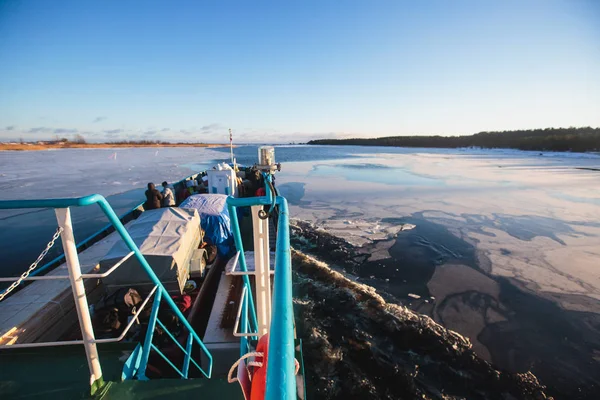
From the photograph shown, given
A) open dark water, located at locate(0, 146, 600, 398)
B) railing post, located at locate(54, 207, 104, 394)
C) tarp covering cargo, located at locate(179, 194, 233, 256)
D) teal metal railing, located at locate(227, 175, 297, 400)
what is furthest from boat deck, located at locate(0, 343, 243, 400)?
open dark water, located at locate(0, 146, 600, 398)

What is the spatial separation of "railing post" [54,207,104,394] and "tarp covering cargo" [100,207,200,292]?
2415 mm

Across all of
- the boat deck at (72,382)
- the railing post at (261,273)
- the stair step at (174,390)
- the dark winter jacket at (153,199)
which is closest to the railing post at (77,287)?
the stair step at (174,390)

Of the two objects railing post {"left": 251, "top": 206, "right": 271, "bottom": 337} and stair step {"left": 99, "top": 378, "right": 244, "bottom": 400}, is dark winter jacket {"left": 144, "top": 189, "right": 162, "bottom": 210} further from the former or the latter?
railing post {"left": 251, "top": 206, "right": 271, "bottom": 337}

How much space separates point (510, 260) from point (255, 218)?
944 centimetres

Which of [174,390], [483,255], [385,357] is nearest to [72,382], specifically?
[174,390]

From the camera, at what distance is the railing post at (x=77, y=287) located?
1.63 meters

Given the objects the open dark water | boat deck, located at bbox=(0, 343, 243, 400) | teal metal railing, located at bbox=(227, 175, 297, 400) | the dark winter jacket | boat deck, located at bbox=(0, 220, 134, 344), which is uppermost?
teal metal railing, located at bbox=(227, 175, 297, 400)

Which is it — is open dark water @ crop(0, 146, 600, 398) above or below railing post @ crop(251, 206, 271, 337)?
below

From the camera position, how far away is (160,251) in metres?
4.66

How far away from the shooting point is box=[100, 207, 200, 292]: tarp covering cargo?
430cm

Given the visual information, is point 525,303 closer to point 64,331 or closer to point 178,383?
point 178,383

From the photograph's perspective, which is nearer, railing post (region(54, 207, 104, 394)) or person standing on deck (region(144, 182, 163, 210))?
railing post (region(54, 207, 104, 394))

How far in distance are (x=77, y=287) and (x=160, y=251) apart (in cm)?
307

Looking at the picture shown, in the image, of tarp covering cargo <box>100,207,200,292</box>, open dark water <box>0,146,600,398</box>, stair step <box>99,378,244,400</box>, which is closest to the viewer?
stair step <box>99,378,244,400</box>
